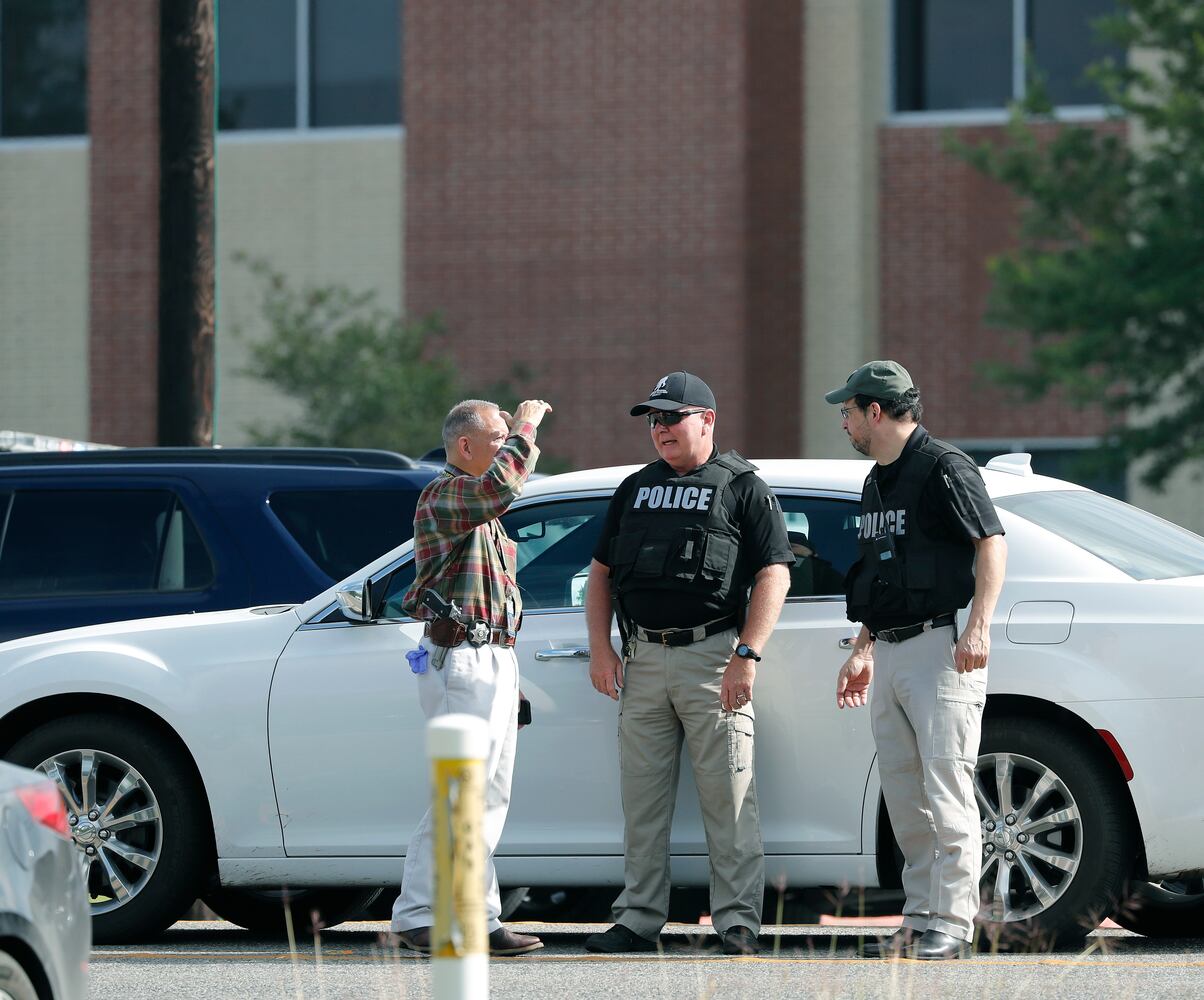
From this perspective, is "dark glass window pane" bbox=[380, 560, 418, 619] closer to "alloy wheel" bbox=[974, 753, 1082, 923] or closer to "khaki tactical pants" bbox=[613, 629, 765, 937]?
"khaki tactical pants" bbox=[613, 629, 765, 937]

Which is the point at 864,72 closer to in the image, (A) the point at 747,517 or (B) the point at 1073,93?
(B) the point at 1073,93

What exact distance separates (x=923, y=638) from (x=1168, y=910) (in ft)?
5.65

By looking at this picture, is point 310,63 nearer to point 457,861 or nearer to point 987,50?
point 987,50

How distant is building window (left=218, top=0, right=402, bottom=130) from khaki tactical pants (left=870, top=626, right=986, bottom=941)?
16.5 m

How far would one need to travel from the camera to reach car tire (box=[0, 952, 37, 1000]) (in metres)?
4.23

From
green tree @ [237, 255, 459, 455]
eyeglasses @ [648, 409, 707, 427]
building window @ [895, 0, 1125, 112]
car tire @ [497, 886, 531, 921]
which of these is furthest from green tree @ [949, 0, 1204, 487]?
eyeglasses @ [648, 409, 707, 427]

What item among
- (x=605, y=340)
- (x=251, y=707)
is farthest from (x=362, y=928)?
(x=605, y=340)

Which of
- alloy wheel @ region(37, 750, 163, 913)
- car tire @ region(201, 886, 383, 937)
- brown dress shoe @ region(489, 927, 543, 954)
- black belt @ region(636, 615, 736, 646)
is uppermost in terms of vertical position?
black belt @ region(636, 615, 736, 646)

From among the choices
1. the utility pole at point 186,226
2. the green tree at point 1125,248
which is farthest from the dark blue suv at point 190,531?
the green tree at point 1125,248

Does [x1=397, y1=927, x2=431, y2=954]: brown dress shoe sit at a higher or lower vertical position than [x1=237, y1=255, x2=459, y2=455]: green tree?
lower

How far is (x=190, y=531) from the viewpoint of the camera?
27.1 ft

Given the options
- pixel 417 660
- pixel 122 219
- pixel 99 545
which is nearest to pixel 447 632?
pixel 417 660

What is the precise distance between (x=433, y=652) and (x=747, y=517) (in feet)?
3.71

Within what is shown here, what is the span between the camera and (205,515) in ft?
27.0
